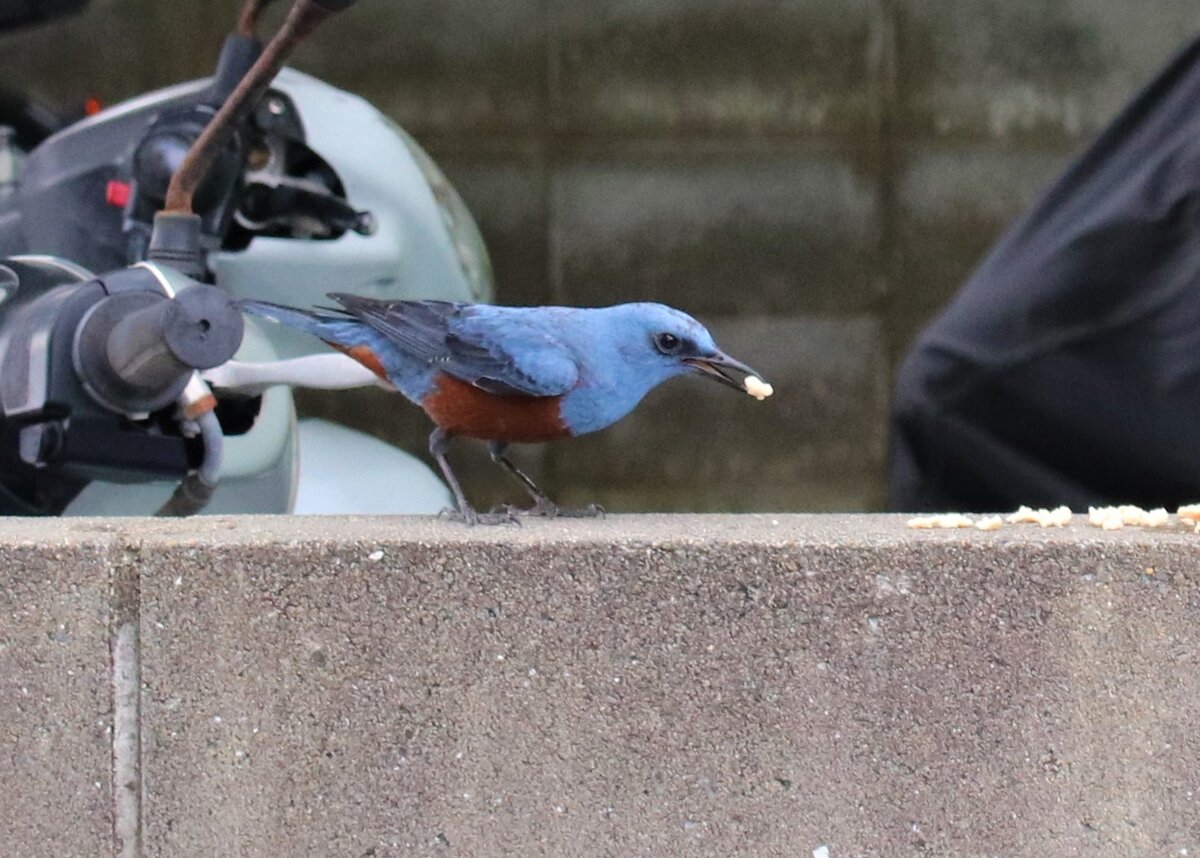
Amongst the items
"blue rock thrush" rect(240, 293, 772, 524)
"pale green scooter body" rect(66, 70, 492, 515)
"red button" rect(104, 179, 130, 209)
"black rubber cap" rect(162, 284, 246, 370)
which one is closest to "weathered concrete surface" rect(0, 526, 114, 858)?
"black rubber cap" rect(162, 284, 246, 370)

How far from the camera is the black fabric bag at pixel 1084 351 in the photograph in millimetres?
2617

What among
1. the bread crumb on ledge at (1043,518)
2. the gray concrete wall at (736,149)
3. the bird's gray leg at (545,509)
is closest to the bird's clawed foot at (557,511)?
the bird's gray leg at (545,509)

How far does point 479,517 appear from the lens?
1.96 m

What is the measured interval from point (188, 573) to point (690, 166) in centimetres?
347

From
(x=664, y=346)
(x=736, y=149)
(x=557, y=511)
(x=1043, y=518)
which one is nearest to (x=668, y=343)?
(x=664, y=346)

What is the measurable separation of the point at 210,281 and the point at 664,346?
1.06 meters

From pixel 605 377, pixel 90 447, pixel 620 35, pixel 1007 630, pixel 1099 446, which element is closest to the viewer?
pixel 1007 630

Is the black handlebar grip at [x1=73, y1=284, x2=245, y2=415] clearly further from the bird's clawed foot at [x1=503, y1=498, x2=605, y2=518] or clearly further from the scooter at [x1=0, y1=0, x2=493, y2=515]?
the bird's clawed foot at [x1=503, y1=498, x2=605, y2=518]

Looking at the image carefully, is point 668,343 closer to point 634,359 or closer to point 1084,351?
point 634,359

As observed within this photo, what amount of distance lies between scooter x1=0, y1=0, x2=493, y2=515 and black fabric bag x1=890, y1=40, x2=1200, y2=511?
99 centimetres

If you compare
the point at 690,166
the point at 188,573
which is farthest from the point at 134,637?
the point at 690,166

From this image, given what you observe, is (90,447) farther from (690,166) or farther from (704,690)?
(690,166)

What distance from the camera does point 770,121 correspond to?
4.98m

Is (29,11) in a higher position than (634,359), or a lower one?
higher
